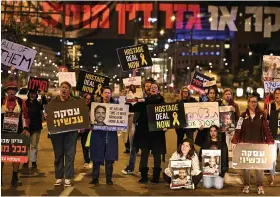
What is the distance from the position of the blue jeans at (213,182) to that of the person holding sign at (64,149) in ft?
8.01

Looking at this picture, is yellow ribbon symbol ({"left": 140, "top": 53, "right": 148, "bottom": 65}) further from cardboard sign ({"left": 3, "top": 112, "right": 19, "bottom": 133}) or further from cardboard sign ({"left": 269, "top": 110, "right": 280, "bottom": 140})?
cardboard sign ({"left": 3, "top": 112, "right": 19, "bottom": 133})

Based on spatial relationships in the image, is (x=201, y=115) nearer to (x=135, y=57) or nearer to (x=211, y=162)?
(x=211, y=162)

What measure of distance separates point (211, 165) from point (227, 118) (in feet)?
6.74

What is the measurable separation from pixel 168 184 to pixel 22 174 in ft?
10.4

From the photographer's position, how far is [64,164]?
10.1m

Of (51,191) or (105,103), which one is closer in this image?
(51,191)

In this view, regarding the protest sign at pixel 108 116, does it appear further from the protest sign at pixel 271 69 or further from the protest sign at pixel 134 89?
the protest sign at pixel 271 69

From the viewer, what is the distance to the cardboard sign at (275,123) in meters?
10.1

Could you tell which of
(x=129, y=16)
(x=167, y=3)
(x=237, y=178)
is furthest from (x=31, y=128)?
(x=167, y=3)

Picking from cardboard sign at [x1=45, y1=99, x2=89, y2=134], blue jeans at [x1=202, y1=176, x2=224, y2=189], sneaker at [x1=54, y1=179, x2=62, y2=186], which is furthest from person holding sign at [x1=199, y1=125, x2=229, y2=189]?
sneaker at [x1=54, y1=179, x2=62, y2=186]

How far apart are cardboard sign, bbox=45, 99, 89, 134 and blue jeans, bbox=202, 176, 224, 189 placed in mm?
2412

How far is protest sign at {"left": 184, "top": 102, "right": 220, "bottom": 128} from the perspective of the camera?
1095cm

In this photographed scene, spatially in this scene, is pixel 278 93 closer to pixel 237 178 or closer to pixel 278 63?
pixel 237 178

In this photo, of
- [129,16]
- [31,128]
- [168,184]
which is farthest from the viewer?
[129,16]
